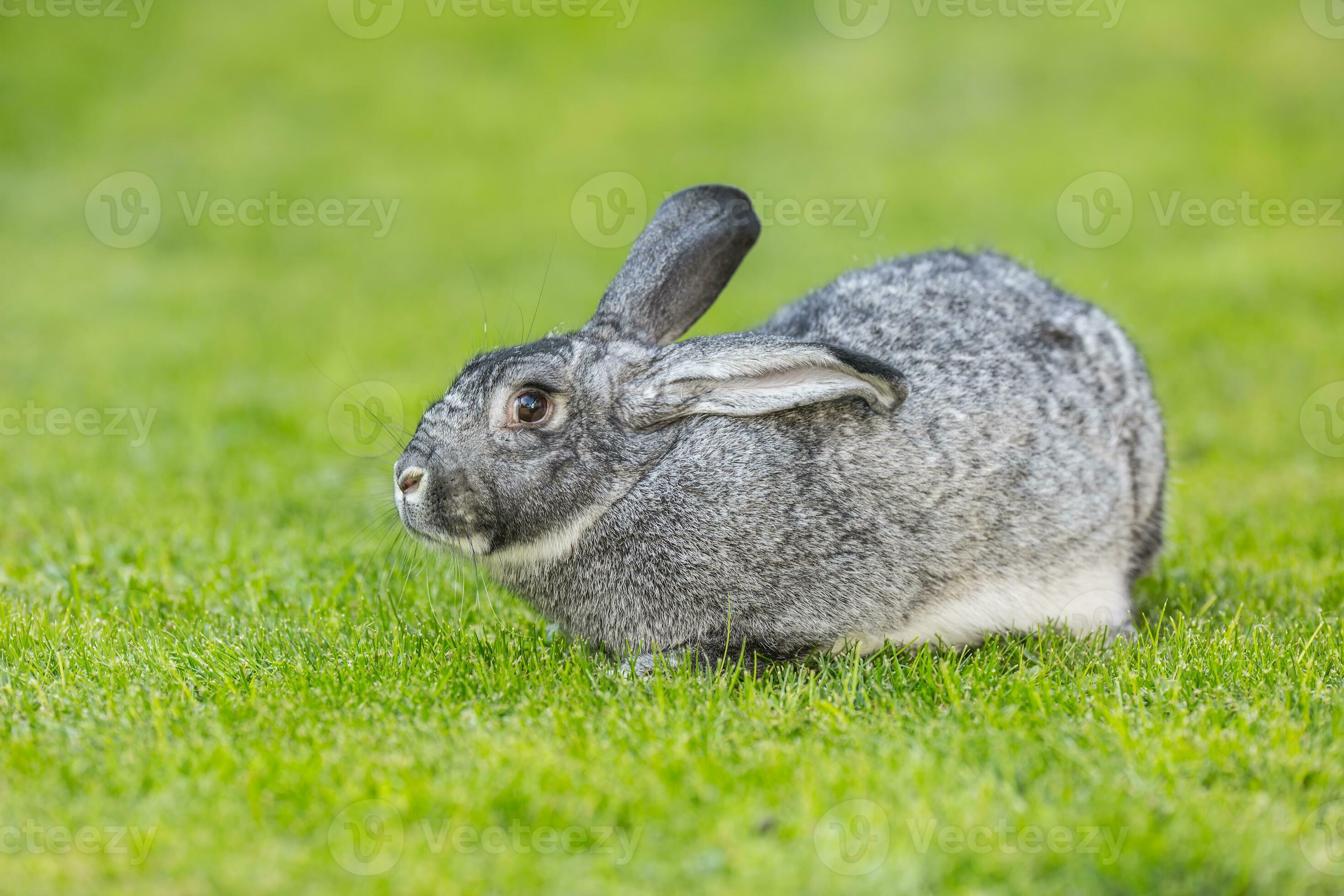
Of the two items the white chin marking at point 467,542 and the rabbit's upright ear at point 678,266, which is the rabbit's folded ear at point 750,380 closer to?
the rabbit's upright ear at point 678,266

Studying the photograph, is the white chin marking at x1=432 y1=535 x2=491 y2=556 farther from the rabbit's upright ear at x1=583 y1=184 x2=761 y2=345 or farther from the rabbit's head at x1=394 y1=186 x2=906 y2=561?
the rabbit's upright ear at x1=583 y1=184 x2=761 y2=345

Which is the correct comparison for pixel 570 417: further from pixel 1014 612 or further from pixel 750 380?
pixel 1014 612

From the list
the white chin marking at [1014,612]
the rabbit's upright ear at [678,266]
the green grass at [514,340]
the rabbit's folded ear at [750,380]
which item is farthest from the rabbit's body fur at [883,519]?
the rabbit's upright ear at [678,266]

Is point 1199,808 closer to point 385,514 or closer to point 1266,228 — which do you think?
point 385,514

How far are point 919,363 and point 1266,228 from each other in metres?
11.3

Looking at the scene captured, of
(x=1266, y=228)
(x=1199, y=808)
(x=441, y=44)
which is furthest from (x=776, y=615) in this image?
(x=441, y=44)

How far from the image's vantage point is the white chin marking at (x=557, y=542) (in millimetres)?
5871

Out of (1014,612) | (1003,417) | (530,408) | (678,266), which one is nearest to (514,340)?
(678,266)

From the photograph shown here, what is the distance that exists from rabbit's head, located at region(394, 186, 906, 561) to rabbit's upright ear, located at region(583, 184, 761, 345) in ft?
1.12

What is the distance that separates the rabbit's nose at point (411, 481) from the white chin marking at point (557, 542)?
46cm

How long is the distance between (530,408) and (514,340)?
1.23 m

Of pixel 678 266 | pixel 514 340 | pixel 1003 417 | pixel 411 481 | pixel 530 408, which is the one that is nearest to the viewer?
pixel 411 481

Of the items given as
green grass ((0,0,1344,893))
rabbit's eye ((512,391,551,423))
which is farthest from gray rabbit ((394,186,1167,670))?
green grass ((0,0,1344,893))

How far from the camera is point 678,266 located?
21.7 ft
